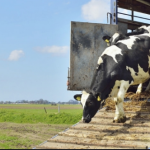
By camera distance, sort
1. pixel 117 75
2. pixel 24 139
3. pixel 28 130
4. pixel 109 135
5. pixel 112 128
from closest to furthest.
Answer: pixel 109 135 < pixel 112 128 < pixel 117 75 < pixel 24 139 < pixel 28 130

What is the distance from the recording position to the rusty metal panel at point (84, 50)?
9875 mm

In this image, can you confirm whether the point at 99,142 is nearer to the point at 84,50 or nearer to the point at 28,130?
the point at 84,50

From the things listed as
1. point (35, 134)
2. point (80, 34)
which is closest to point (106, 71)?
point (80, 34)

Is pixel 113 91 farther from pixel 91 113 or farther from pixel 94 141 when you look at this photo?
pixel 94 141

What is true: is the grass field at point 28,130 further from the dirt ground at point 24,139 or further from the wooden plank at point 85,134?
the wooden plank at point 85,134

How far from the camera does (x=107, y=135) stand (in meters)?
6.66

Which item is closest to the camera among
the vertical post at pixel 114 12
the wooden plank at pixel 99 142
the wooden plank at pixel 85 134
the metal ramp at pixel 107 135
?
the wooden plank at pixel 99 142

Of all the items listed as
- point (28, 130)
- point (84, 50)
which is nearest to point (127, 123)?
point (84, 50)

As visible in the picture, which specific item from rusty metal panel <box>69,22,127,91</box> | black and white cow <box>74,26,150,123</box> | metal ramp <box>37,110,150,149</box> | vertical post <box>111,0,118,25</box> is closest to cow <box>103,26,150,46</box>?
rusty metal panel <box>69,22,127,91</box>

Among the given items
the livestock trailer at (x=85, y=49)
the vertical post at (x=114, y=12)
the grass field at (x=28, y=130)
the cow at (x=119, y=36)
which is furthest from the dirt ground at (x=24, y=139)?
the vertical post at (x=114, y=12)

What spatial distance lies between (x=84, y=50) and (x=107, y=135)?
4.07 m

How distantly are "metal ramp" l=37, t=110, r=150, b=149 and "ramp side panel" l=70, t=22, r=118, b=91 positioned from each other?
2.10 m

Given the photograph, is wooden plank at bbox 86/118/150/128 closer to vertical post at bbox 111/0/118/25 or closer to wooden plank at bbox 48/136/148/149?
wooden plank at bbox 48/136/148/149

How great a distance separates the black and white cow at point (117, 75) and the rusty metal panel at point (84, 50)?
6.02 ft
